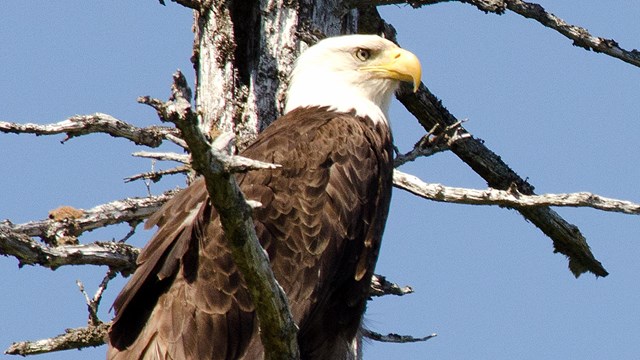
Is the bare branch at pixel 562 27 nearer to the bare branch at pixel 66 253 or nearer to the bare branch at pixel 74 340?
the bare branch at pixel 66 253

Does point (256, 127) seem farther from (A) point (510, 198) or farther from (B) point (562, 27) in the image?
(B) point (562, 27)

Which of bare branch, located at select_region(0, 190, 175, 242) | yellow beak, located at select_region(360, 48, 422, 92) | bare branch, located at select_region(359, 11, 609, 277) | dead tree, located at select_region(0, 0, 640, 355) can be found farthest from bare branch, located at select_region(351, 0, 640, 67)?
bare branch, located at select_region(0, 190, 175, 242)

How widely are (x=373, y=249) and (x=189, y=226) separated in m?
1.08

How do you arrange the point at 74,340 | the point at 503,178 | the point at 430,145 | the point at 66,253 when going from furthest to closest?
1. the point at 503,178
2. the point at 430,145
3. the point at 74,340
4. the point at 66,253

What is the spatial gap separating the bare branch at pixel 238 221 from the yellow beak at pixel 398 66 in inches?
94.4

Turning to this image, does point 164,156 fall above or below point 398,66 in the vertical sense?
below

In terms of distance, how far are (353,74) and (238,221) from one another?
2.95m

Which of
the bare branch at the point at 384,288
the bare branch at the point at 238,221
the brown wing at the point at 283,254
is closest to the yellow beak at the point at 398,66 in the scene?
the brown wing at the point at 283,254

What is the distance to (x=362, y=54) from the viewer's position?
7.09 m

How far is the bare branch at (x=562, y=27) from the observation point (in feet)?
21.8

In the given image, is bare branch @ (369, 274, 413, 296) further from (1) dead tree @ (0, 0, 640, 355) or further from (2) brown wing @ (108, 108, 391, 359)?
(2) brown wing @ (108, 108, 391, 359)

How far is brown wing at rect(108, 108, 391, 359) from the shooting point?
5.75 meters

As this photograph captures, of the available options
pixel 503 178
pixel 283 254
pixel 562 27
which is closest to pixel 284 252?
pixel 283 254

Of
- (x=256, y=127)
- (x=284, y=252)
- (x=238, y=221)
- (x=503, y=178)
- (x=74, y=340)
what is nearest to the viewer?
(x=238, y=221)
